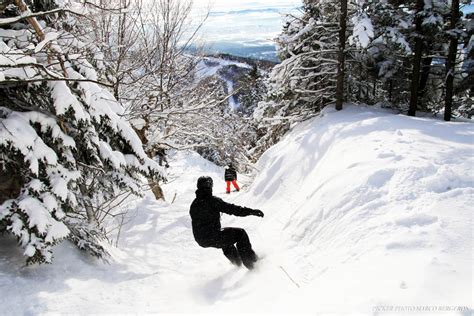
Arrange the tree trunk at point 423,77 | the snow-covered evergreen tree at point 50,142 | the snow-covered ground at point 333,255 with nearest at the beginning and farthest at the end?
the snow-covered ground at point 333,255, the snow-covered evergreen tree at point 50,142, the tree trunk at point 423,77

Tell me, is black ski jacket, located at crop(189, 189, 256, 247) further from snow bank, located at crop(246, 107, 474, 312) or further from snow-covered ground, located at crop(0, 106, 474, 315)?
snow bank, located at crop(246, 107, 474, 312)

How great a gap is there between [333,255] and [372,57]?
9.85 meters

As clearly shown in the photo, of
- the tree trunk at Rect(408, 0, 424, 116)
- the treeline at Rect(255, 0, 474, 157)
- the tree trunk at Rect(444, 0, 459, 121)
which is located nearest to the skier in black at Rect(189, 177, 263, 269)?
the treeline at Rect(255, 0, 474, 157)

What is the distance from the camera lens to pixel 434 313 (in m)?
2.82

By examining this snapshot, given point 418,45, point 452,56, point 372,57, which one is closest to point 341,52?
point 372,57

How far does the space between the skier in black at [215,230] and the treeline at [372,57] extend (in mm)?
6985

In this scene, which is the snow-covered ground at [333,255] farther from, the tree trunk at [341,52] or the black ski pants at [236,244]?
the tree trunk at [341,52]

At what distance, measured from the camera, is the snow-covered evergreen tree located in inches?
175

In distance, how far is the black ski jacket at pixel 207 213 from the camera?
560 cm

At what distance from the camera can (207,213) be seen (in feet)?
18.4

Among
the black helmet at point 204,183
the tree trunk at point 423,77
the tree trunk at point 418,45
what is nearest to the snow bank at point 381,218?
the black helmet at point 204,183

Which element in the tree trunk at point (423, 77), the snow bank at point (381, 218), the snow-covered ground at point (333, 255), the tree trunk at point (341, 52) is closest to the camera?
the snow bank at point (381, 218)

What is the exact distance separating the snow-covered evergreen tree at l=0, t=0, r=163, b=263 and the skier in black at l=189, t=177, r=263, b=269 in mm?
1438

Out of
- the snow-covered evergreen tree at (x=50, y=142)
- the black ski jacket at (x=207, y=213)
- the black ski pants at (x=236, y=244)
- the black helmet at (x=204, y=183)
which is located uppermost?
the snow-covered evergreen tree at (x=50, y=142)
